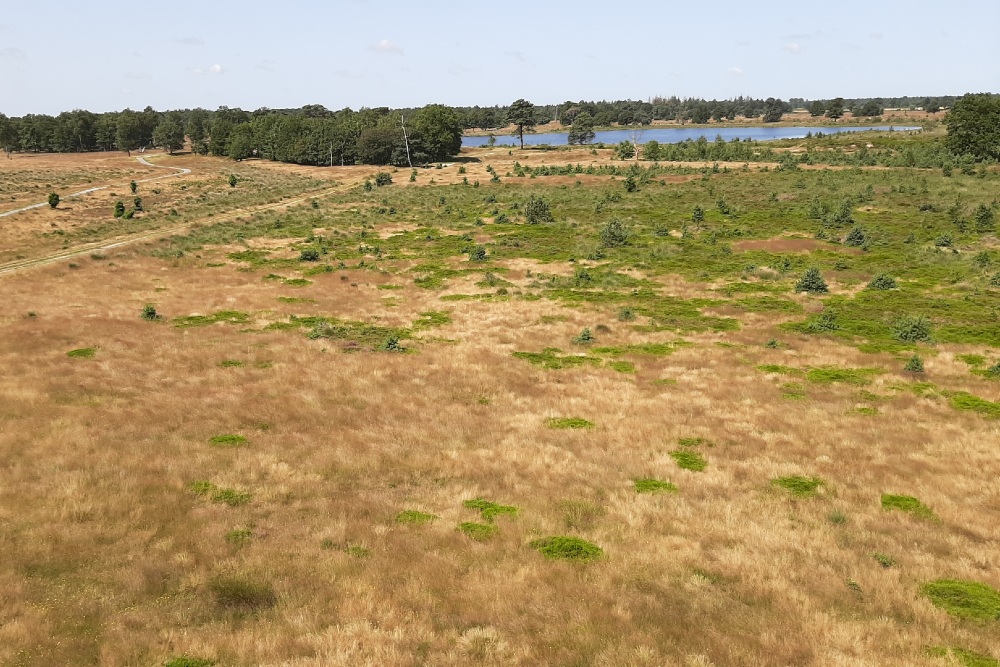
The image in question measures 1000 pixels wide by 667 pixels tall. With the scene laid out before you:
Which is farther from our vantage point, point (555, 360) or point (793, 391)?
point (555, 360)

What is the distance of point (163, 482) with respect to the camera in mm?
15336

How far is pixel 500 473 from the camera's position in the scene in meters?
17.5

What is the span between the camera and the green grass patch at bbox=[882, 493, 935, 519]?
15.1 m

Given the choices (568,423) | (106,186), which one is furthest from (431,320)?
(106,186)

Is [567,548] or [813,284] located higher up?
[813,284]

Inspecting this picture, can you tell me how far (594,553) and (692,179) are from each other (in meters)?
93.9

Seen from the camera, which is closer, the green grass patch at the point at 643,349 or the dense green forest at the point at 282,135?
the green grass patch at the point at 643,349

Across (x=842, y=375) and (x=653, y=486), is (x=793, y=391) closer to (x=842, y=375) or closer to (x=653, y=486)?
(x=842, y=375)

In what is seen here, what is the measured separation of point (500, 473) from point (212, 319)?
2614cm

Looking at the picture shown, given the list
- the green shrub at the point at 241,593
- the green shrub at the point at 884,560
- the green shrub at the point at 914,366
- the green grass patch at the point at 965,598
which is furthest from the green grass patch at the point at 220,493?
the green shrub at the point at 914,366

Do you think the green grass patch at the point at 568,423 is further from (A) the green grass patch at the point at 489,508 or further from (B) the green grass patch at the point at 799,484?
(B) the green grass patch at the point at 799,484

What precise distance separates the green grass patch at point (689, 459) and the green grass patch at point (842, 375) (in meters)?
10.8

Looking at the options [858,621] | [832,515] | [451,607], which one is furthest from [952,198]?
[451,607]

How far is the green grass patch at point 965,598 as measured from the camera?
1103 cm
